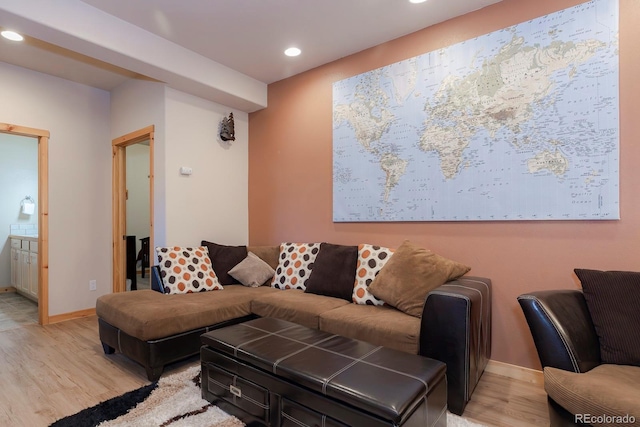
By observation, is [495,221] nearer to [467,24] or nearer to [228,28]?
[467,24]

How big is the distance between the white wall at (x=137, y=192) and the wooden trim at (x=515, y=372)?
6.51 meters

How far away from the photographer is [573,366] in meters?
1.58

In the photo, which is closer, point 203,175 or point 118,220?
point 203,175

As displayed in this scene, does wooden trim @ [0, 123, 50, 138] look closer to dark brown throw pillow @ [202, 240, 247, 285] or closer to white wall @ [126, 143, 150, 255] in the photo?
dark brown throw pillow @ [202, 240, 247, 285]

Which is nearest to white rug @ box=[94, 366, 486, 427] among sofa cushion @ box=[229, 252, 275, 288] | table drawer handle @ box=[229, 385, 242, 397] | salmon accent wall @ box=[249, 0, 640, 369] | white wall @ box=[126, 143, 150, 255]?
table drawer handle @ box=[229, 385, 242, 397]

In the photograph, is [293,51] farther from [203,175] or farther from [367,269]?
[367,269]

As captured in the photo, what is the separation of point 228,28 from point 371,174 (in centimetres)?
180

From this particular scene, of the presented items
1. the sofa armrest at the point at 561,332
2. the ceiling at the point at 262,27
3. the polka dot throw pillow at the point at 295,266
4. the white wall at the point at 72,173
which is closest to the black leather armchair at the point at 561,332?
the sofa armrest at the point at 561,332

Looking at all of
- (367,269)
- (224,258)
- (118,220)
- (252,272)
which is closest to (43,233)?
(118,220)

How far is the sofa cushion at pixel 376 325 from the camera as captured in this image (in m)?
2.03

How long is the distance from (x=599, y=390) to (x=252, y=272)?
2.77 m

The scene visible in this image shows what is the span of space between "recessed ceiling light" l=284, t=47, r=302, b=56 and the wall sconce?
1091 millimetres

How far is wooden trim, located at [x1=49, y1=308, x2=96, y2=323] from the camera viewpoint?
381 centimetres

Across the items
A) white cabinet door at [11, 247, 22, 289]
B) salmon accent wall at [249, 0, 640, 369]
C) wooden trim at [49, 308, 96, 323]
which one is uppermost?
salmon accent wall at [249, 0, 640, 369]
